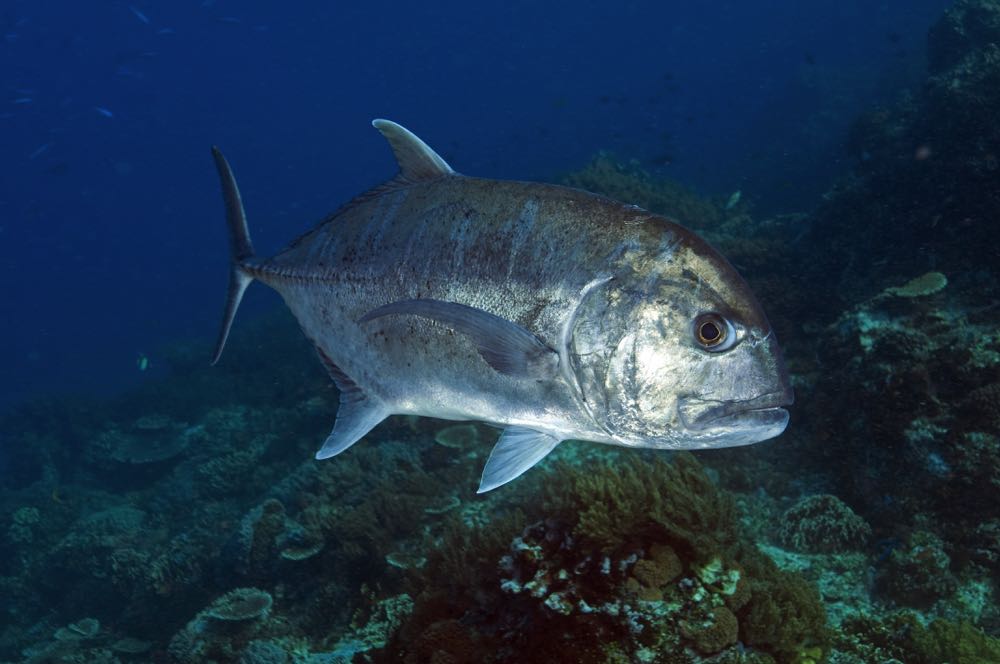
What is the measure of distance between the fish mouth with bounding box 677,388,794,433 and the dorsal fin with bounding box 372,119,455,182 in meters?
1.67

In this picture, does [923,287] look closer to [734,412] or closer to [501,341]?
[734,412]

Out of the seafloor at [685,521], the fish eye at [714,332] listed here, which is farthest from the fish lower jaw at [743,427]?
the seafloor at [685,521]

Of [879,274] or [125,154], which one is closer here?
[879,274]

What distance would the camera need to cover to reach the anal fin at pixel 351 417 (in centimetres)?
293

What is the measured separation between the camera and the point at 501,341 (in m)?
2.14

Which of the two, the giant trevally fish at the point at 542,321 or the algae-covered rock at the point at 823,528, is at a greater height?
the giant trevally fish at the point at 542,321

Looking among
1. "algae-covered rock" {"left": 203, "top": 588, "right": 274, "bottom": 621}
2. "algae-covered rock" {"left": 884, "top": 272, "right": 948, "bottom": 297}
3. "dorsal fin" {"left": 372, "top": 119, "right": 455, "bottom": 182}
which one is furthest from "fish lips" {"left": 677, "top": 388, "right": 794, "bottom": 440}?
"algae-covered rock" {"left": 203, "top": 588, "right": 274, "bottom": 621}

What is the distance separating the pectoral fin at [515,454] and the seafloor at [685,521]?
100 centimetres

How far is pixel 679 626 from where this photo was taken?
9.02 ft

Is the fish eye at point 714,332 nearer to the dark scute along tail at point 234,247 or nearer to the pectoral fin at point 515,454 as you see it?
the pectoral fin at point 515,454

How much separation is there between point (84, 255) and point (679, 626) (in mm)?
167056

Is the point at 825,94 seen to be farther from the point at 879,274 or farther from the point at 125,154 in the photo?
the point at 125,154

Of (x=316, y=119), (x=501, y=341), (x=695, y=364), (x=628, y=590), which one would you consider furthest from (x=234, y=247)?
(x=316, y=119)

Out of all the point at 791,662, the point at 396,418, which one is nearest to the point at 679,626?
the point at 791,662
